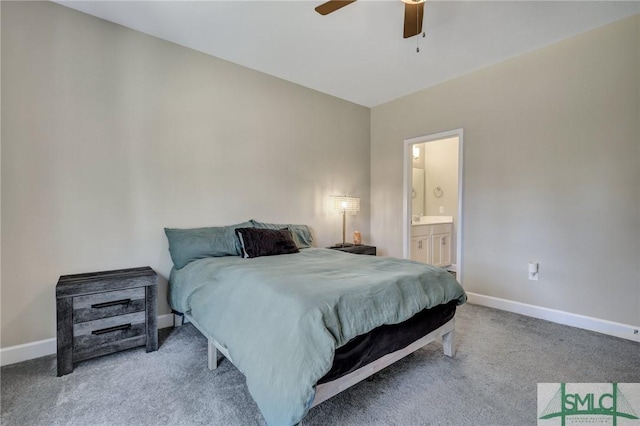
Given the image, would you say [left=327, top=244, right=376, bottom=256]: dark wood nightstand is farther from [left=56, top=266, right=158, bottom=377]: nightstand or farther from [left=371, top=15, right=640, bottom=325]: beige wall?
[left=56, top=266, right=158, bottom=377]: nightstand

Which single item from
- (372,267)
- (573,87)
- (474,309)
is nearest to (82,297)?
(372,267)

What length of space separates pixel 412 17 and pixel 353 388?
261 cm

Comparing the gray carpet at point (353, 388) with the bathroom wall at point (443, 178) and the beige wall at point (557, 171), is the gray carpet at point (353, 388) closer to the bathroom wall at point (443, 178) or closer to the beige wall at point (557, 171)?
the beige wall at point (557, 171)

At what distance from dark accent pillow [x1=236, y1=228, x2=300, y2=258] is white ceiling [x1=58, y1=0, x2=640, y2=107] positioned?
6.21 feet

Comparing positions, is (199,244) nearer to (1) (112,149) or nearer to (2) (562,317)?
(1) (112,149)

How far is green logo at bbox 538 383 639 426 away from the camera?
1.63m

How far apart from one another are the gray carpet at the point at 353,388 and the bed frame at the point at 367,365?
0.35 ft

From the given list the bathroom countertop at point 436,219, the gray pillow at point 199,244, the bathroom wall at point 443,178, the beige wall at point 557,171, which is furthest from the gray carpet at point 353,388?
the bathroom wall at point 443,178

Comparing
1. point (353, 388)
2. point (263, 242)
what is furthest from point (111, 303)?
point (353, 388)

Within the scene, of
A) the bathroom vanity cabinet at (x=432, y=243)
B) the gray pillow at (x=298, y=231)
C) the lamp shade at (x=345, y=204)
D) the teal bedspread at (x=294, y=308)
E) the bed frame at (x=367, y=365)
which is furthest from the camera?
the bathroom vanity cabinet at (x=432, y=243)

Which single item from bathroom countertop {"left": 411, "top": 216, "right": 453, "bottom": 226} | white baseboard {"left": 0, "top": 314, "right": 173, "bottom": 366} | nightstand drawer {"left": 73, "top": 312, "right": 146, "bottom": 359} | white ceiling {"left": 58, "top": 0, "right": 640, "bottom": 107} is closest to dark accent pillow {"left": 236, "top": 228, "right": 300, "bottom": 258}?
nightstand drawer {"left": 73, "top": 312, "right": 146, "bottom": 359}

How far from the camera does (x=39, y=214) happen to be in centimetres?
229

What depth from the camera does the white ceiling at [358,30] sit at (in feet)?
7.89

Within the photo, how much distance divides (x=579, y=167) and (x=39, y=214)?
188 inches
